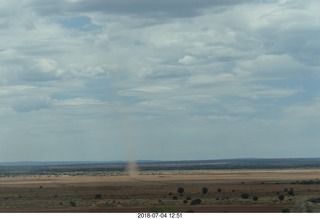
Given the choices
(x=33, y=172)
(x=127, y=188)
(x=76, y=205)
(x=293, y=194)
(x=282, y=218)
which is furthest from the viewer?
(x=33, y=172)

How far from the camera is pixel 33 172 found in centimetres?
7888

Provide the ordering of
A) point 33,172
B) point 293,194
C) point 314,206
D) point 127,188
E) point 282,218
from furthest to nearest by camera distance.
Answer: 1. point 33,172
2. point 127,188
3. point 293,194
4. point 314,206
5. point 282,218

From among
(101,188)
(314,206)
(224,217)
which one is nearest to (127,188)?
(101,188)

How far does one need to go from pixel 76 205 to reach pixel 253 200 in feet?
33.3

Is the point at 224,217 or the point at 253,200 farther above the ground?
the point at 253,200

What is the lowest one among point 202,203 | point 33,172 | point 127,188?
point 202,203

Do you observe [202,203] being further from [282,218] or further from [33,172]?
[33,172]

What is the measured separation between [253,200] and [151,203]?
5887 mm

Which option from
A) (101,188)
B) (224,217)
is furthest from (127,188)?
(224,217)

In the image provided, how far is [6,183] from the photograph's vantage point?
58.4 metres

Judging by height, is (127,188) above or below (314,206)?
above

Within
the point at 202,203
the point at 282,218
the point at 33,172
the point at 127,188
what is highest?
the point at 33,172

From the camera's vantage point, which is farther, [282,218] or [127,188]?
[127,188]

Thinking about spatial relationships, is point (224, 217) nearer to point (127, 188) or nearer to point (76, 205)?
point (76, 205)
